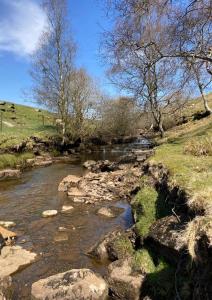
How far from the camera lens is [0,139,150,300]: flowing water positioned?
7551 millimetres

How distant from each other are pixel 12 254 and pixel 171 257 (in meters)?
4.13

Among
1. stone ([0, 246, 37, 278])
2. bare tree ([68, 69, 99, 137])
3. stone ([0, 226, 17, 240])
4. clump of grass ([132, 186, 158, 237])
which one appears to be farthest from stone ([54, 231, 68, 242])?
bare tree ([68, 69, 99, 137])

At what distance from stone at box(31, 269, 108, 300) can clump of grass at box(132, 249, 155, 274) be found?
0.77m

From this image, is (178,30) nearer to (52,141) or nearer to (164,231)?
(164,231)

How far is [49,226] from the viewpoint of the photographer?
1031 centimetres

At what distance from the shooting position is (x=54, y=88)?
3039cm

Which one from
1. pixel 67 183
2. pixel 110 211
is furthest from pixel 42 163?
pixel 110 211

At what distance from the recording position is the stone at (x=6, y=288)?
619cm

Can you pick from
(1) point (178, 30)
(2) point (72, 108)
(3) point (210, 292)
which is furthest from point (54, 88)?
(3) point (210, 292)

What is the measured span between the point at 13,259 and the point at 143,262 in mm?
3204

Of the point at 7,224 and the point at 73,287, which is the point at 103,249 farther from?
the point at 7,224

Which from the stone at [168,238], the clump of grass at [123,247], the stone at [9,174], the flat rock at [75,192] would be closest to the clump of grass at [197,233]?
the stone at [168,238]

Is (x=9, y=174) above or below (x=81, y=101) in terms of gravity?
below

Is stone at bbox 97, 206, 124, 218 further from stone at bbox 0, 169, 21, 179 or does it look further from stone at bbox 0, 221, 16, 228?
stone at bbox 0, 169, 21, 179
